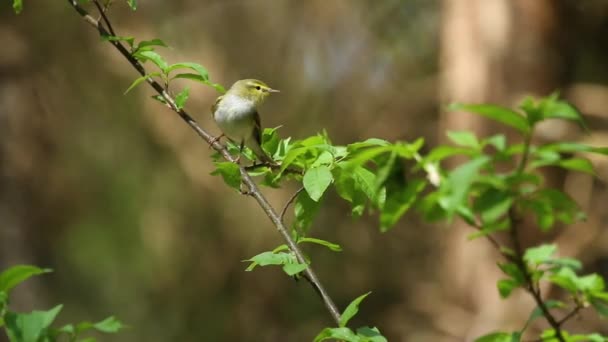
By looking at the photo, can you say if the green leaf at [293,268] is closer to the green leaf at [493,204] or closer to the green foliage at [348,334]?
the green foliage at [348,334]

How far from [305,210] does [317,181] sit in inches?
4.1

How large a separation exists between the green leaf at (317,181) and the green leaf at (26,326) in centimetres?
34

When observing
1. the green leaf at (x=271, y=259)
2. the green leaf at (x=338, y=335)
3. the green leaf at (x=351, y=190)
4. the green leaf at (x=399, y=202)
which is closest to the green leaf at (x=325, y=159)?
the green leaf at (x=351, y=190)

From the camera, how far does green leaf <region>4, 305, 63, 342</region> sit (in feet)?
2.75

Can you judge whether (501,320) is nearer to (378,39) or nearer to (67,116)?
(378,39)

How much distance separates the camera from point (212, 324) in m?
5.77

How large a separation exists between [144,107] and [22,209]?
4.24 ft

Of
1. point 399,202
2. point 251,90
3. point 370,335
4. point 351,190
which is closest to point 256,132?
point 251,90

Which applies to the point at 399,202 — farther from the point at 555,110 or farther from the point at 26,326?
the point at 26,326

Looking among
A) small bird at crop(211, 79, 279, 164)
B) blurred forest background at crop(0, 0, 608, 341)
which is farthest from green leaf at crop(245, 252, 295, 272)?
blurred forest background at crop(0, 0, 608, 341)

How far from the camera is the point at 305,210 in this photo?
111cm

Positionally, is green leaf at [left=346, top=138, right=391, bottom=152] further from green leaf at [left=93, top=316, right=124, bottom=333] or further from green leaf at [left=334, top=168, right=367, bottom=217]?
green leaf at [left=93, top=316, right=124, bottom=333]

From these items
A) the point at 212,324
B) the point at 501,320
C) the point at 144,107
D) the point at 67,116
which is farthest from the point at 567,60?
the point at 67,116

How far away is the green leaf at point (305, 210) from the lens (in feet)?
A: 3.61
